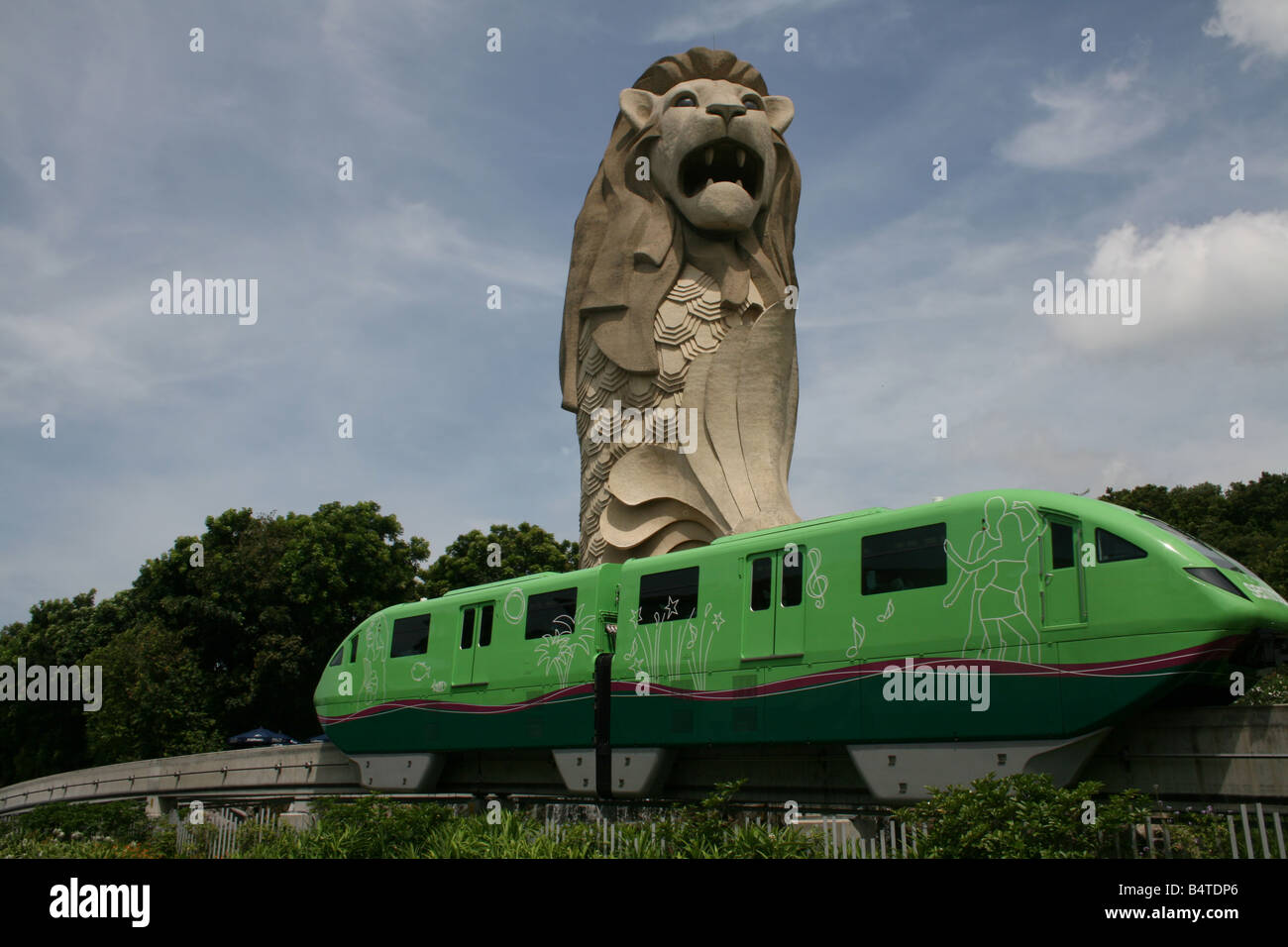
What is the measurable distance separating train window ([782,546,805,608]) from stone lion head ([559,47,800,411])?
38.7 feet

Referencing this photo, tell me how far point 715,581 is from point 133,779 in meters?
16.0

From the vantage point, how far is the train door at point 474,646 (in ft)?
50.8

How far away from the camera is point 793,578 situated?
11.9 m

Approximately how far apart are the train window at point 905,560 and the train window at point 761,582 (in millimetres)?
1293

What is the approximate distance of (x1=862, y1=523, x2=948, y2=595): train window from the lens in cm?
1059

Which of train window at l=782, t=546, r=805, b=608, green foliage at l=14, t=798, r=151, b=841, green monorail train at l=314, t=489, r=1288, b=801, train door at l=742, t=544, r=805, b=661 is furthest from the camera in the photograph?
green foliage at l=14, t=798, r=151, b=841

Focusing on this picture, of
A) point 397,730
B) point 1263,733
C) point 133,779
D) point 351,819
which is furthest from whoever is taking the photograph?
point 133,779

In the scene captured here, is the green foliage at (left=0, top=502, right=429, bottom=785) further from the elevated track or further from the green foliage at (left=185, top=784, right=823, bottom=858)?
the green foliage at (left=185, top=784, right=823, bottom=858)

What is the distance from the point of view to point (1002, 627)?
9938 millimetres

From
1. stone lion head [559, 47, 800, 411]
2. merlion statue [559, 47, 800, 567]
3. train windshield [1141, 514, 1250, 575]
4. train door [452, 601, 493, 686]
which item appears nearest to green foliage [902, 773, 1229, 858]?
train windshield [1141, 514, 1250, 575]

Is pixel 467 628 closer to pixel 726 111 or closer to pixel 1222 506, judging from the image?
pixel 726 111
